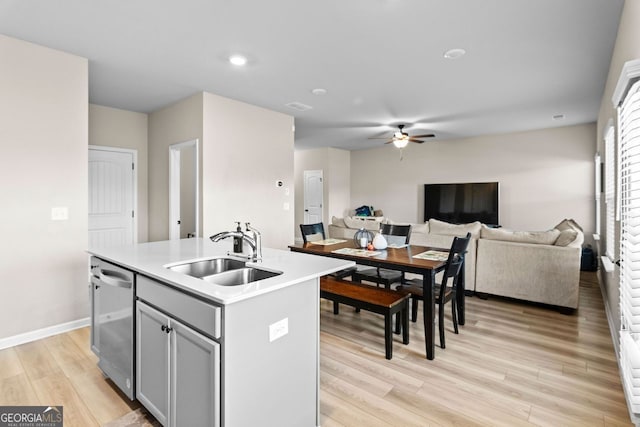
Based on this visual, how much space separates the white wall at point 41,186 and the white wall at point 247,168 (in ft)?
4.41

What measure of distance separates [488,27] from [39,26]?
12.0 ft

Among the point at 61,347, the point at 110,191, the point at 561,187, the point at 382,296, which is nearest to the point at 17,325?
the point at 61,347

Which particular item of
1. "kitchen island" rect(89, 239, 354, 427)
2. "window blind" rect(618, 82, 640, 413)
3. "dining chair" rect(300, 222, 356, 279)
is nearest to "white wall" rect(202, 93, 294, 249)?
"dining chair" rect(300, 222, 356, 279)

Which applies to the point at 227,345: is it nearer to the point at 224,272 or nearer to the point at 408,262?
the point at 224,272

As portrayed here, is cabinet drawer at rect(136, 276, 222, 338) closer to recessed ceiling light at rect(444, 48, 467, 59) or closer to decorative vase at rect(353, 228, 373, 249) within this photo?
decorative vase at rect(353, 228, 373, 249)

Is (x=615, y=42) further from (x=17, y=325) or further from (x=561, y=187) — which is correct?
(x=17, y=325)

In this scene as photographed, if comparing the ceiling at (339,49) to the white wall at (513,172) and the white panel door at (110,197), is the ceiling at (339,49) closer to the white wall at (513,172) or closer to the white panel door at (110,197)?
the white panel door at (110,197)

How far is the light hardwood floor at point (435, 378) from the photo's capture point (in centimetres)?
200

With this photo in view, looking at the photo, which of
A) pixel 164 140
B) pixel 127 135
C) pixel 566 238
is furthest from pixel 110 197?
pixel 566 238

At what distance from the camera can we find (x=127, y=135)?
199 inches

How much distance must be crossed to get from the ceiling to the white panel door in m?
0.79

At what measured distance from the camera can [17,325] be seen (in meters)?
2.97

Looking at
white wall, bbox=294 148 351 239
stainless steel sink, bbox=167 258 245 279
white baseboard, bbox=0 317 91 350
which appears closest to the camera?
stainless steel sink, bbox=167 258 245 279

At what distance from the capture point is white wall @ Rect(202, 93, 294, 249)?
170 inches
